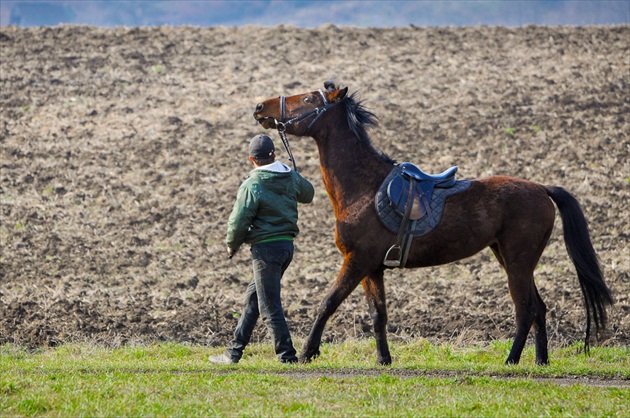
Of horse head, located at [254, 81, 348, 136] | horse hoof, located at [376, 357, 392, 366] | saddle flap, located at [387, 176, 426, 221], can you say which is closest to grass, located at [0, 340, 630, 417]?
horse hoof, located at [376, 357, 392, 366]

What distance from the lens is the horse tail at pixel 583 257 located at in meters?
10.1

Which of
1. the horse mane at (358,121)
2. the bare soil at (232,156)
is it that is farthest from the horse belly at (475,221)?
the bare soil at (232,156)

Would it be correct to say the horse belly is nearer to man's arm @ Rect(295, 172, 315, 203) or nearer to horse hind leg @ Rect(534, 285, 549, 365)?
horse hind leg @ Rect(534, 285, 549, 365)

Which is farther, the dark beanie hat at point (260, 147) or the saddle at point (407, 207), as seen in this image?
the saddle at point (407, 207)

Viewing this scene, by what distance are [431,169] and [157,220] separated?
6090 mm

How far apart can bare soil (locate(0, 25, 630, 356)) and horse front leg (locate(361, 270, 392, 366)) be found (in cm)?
258

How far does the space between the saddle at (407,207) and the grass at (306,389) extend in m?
1.27

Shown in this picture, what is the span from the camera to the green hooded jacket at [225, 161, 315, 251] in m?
9.52

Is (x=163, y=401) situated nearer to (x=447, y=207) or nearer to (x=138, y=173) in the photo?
(x=447, y=207)

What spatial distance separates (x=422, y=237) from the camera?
9.88 m

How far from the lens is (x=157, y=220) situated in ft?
60.6

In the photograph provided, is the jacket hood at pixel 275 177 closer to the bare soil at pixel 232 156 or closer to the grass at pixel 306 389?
the grass at pixel 306 389

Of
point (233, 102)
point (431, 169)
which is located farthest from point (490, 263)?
point (233, 102)

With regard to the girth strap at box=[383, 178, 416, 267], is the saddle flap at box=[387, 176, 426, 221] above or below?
above
